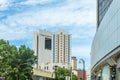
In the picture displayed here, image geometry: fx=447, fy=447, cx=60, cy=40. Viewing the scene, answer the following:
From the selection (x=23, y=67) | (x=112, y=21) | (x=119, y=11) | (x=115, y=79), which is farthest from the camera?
(x=23, y=67)

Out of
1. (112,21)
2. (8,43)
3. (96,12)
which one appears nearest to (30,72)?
(8,43)

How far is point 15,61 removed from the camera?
325 feet

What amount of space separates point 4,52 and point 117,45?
2627 inches

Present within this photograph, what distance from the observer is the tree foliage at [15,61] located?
93875 mm

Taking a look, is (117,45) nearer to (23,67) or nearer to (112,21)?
(112,21)

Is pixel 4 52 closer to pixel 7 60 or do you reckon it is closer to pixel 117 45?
pixel 7 60

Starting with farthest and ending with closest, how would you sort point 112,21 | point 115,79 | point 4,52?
point 4,52 < point 115,79 < point 112,21

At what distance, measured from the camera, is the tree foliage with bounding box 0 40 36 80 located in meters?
93.9

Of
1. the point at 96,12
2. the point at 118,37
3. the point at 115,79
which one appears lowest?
the point at 115,79

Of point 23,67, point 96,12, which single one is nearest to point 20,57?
point 23,67

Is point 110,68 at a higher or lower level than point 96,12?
lower

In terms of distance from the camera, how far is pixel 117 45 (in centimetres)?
2925

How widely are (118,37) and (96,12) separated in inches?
2666

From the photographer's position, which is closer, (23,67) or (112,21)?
(112,21)
